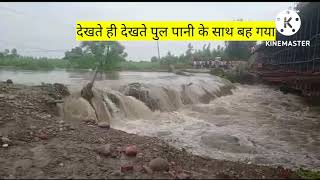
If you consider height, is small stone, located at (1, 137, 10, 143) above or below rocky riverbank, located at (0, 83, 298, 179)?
above

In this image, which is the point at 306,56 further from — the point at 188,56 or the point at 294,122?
the point at 188,56

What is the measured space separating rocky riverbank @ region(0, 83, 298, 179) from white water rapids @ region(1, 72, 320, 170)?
155 centimetres

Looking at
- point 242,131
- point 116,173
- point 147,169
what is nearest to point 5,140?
point 116,173

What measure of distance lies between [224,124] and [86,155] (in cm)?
620

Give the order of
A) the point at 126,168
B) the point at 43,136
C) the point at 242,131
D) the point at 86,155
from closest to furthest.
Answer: the point at 126,168, the point at 86,155, the point at 43,136, the point at 242,131

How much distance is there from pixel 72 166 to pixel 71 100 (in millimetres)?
4800

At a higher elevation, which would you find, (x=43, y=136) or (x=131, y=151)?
(x=43, y=136)

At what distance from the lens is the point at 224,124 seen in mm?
10703

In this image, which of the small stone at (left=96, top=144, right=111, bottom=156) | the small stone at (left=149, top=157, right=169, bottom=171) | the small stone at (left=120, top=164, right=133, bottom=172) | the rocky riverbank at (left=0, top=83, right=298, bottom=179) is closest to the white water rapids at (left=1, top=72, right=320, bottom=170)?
the rocky riverbank at (left=0, top=83, right=298, bottom=179)

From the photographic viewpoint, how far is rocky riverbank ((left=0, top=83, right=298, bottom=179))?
15.2 feet

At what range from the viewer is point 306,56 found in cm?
1947

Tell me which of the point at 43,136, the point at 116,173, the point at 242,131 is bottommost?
the point at 242,131

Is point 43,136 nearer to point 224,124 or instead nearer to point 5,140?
point 5,140

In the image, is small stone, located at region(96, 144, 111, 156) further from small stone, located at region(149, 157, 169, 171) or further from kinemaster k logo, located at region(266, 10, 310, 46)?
kinemaster k logo, located at region(266, 10, 310, 46)
